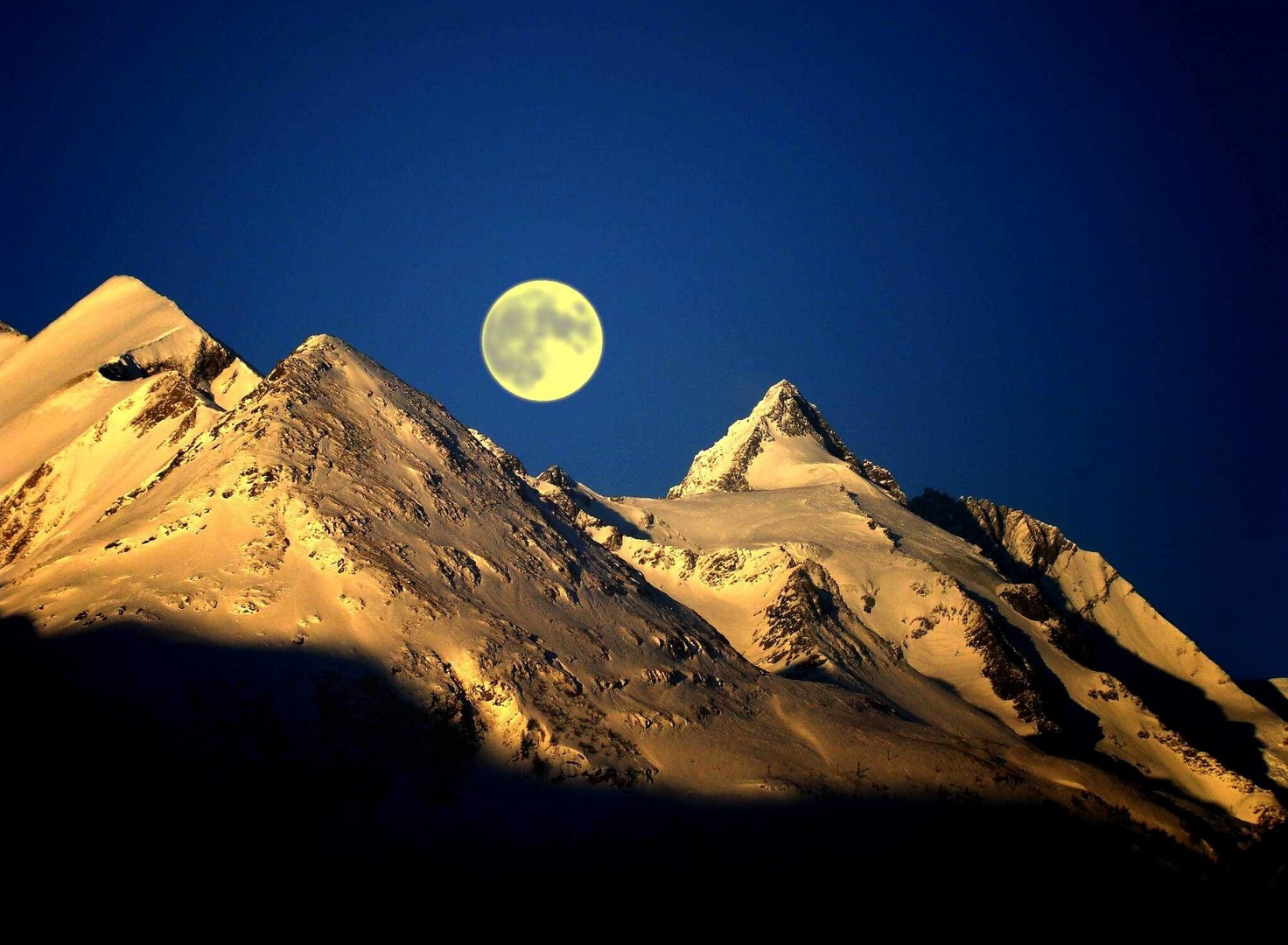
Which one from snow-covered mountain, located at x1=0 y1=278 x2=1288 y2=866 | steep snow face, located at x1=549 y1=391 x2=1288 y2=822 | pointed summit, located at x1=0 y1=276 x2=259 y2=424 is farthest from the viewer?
steep snow face, located at x1=549 y1=391 x2=1288 y2=822

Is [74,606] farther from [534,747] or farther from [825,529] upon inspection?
[825,529]

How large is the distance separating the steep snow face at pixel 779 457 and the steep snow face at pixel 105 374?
168 ft

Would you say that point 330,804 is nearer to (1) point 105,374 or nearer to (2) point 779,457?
(1) point 105,374

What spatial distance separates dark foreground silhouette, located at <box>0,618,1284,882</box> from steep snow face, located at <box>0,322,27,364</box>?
141 feet

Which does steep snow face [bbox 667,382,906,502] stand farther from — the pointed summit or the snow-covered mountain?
the pointed summit

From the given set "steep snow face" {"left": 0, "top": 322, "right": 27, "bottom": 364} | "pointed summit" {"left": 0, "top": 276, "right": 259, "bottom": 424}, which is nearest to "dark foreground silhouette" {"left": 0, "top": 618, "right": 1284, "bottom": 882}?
"pointed summit" {"left": 0, "top": 276, "right": 259, "bottom": 424}

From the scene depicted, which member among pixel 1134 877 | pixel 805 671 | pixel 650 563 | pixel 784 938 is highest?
pixel 650 563

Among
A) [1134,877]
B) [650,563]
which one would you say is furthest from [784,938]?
[650,563]

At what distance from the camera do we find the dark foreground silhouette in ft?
65.9

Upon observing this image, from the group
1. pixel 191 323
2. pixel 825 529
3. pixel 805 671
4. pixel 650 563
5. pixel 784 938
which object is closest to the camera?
pixel 784 938

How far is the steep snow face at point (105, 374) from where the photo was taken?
4335cm

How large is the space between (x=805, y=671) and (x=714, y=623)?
9.48m

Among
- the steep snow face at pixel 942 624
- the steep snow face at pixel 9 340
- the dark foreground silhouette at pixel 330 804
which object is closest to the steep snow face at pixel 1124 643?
the steep snow face at pixel 942 624

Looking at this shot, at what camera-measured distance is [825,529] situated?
238 feet
